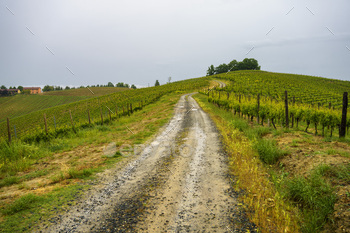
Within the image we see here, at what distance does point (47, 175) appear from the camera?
718cm

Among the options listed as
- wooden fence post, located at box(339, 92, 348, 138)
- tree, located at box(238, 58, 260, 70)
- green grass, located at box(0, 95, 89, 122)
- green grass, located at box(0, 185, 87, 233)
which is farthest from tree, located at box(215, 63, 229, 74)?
green grass, located at box(0, 185, 87, 233)

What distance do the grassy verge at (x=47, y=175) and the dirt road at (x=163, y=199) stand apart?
55 centimetres

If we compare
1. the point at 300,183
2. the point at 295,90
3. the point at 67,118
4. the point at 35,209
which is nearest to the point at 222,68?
the point at 295,90

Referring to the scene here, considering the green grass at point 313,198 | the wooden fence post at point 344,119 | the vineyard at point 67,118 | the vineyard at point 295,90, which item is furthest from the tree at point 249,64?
the green grass at point 313,198

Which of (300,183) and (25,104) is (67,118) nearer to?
(300,183)

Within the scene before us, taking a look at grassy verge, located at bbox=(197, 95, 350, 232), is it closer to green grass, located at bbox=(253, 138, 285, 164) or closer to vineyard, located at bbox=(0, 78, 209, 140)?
green grass, located at bbox=(253, 138, 285, 164)

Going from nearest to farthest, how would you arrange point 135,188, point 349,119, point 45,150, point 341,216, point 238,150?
point 341,216
point 135,188
point 238,150
point 45,150
point 349,119

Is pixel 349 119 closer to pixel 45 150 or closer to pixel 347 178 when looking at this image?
pixel 347 178

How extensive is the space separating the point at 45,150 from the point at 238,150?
9.43m

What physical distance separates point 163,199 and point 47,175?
469cm

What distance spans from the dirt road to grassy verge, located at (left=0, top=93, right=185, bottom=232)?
0.55m

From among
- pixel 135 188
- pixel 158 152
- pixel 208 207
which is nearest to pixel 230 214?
pixel 208 207

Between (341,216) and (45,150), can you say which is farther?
(45,150)

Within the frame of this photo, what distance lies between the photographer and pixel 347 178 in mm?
4867
